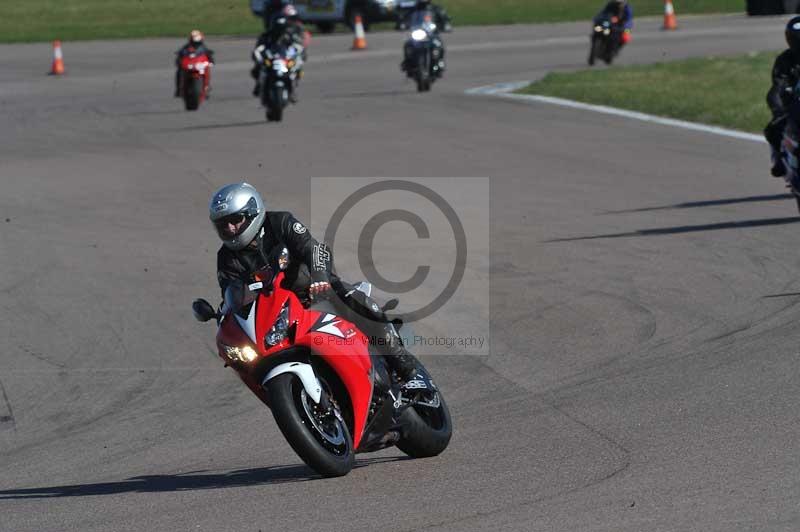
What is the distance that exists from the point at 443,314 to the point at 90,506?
4377mm

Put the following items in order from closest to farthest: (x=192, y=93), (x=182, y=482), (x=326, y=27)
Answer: (x=182, y=482), (x=192, y=93), (x=326, y=27)

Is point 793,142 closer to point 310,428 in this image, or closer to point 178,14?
point 310,428

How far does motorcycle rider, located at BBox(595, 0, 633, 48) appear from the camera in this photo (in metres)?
30.4

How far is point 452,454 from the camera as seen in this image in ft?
23.2

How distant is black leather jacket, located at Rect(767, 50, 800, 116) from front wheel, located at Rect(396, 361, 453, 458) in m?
7.21

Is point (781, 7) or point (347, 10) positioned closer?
point (781, 7)

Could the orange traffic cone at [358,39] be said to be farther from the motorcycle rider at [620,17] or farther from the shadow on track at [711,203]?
the shadow on track at [711,203]

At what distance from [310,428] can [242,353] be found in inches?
17.7

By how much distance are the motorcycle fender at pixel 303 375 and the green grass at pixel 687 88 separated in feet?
48.4

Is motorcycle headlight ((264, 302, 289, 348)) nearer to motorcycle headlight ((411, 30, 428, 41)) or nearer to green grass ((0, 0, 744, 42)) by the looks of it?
motorcycle headlight ((411, 30, 428, 41))

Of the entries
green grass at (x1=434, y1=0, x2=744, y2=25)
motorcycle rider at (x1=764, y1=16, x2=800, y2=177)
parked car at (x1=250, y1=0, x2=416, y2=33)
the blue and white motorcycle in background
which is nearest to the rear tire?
parked car at (x1=250, y1=0, x2=416, y2=33)

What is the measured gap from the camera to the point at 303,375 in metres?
6.34

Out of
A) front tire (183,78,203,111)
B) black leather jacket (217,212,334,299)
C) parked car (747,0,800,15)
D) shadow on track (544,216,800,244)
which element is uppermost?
black leather jacket (217,212,334,299)

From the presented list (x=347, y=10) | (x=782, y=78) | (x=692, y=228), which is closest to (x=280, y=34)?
(x=782, y=78)
